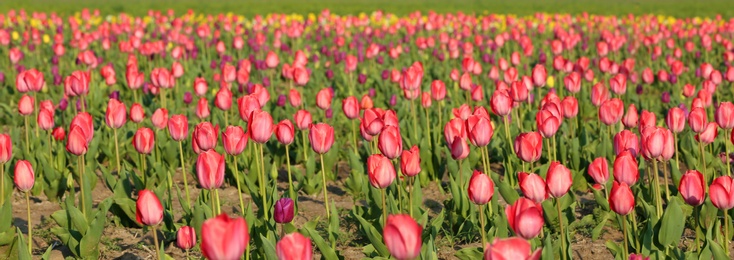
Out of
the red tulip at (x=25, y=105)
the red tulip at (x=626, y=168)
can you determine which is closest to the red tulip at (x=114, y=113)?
the red tulip at (x=25, y=105)

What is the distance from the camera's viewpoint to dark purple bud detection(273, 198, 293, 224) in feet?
12.2

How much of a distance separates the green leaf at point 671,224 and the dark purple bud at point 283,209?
1.68 meters

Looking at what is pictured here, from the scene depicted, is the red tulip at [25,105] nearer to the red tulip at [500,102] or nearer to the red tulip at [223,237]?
the red tulip at [500,102]

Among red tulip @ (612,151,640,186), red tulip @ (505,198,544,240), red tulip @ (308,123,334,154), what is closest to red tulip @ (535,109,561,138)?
red tulip @ (612,151,640,186)

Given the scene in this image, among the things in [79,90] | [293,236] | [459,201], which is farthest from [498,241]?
[79,90]

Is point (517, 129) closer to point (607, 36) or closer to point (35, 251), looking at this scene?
point (35, 251)

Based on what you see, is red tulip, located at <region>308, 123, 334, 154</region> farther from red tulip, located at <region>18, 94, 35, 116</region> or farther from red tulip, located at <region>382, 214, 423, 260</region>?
red tulip, located at <region>18, 94, 35, 116</region>

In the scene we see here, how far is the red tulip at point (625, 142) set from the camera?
14.3 ft

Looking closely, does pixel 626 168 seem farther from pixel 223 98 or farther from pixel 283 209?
pixel 223 98

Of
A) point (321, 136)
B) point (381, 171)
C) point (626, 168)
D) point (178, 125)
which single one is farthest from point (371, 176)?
point (178, 125)

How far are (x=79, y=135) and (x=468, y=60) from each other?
473cm

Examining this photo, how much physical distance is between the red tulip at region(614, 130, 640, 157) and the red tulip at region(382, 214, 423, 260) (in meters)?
2.16

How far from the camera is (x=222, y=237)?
2.29 metres

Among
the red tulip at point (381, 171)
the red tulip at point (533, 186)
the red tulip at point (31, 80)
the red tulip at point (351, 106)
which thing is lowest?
the red tulip at point (533, 186)
